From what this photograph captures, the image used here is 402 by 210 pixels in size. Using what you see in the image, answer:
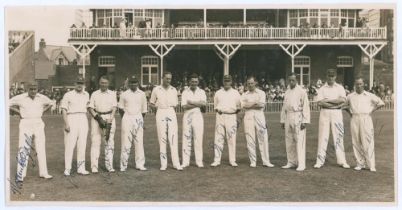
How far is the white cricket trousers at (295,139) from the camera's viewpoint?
328 inches

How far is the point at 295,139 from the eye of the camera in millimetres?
8445

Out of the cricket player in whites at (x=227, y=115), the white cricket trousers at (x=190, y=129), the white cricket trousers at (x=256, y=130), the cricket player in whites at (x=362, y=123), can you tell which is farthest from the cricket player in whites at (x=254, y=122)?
the cricket player in whites at (x=362, y=123)

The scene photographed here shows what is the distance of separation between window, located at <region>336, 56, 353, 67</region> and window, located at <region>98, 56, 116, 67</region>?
38.5 ft

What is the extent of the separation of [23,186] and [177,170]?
2.51 meters

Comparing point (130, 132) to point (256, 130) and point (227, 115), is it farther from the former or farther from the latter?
point (256, 130)

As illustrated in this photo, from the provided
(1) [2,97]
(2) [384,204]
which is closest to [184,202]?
(2) [384,204]

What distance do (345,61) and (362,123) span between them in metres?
17.6

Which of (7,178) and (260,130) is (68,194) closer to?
(7,178)

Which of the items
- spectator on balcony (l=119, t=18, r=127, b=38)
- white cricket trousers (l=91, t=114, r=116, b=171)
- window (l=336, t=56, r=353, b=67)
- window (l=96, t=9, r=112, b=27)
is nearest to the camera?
white cricket trousers (l=91, t=114, r=116, b=171)

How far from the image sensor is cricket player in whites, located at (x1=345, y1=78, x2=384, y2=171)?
8.29 metres

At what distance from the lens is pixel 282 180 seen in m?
7.66

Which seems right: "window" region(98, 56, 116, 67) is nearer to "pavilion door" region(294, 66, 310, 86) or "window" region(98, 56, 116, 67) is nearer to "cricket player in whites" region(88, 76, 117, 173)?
Answer: "pavilion door" region(294, 66, 310, 86)

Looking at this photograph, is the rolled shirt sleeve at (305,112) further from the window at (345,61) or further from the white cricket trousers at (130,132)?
the window at (345,61)

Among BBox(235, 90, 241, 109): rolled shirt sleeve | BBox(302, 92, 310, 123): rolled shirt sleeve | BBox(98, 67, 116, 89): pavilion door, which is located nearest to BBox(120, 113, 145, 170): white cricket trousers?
BBox(235, 90, 241, 109): rolled shirt sleeve
